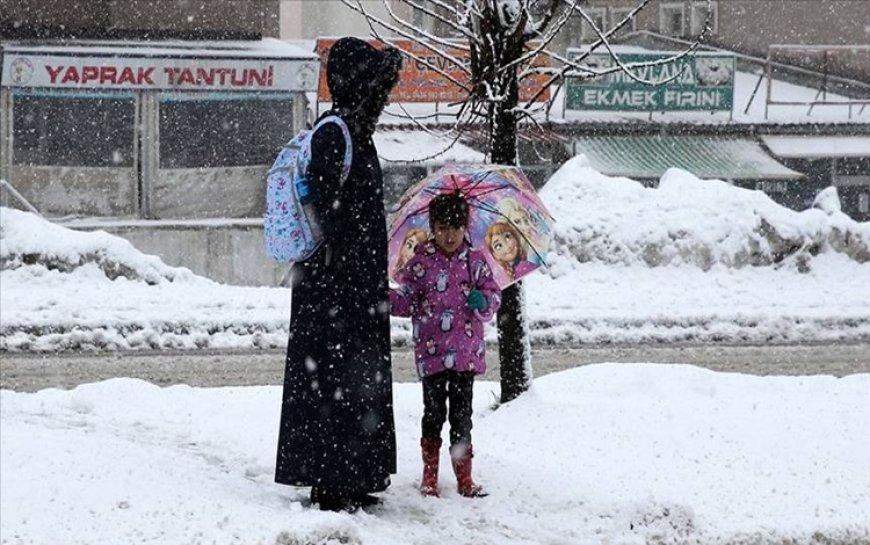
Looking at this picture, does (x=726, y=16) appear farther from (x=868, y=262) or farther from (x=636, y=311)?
(x=636, y=311)

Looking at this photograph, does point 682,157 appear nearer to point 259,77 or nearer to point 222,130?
point 259,77

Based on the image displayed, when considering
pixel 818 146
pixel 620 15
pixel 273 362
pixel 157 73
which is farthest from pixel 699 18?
pixel 273 362

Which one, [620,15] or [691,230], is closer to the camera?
[691,230]

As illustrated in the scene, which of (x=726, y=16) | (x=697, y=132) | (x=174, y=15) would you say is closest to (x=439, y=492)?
(x=697, y=132)

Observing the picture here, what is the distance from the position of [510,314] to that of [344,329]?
2.75 metres

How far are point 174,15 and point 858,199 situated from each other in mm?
13435

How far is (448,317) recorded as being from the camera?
6695 mm

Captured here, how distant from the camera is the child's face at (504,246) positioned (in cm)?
727

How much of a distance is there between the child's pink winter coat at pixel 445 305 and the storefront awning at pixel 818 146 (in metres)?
18.6

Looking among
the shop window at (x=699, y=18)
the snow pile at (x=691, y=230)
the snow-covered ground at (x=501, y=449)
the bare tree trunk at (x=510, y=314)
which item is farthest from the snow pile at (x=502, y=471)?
the shop window at (x=699, y=18)

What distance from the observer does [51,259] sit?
54.4 ft

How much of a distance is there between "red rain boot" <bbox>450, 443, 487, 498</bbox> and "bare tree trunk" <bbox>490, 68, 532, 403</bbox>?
2.02 metres

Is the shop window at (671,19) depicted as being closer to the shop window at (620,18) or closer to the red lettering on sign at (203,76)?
the shop window at (620,18)

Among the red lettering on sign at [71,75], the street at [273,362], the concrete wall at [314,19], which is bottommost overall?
the street at [273,362]
